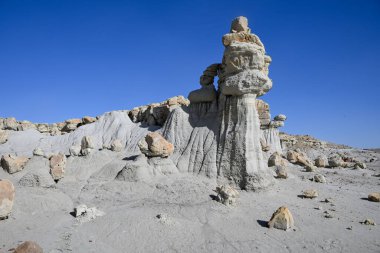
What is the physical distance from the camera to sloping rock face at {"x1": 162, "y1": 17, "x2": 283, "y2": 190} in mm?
9297

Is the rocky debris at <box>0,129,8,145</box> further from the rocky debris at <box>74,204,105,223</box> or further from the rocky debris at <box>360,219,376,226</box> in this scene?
the rocky debris at <box>360,219,376,226</box>

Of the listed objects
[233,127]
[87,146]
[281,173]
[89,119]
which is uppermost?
[89,119]

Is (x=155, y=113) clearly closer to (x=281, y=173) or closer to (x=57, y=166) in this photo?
(x=57, y=166)

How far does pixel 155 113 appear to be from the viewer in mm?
13219

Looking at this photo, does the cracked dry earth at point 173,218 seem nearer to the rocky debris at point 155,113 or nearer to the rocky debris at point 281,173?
the rocky debris at point 281,173

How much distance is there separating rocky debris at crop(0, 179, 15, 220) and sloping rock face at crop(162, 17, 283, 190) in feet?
16.7

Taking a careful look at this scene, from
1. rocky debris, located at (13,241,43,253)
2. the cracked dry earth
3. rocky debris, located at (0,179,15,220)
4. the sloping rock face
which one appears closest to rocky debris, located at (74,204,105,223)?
the cracked dry earth

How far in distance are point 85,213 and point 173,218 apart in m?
2.12

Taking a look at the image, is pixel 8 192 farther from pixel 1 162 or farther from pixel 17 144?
pixel 17 144

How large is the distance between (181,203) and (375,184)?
1012 centimetres

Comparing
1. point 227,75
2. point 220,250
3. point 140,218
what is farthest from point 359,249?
point 227,75

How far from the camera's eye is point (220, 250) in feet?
18.7

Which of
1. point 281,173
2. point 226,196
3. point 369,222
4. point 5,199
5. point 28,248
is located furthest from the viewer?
point 281,173

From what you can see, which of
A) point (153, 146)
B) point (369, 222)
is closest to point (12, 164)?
point (153, 146)
